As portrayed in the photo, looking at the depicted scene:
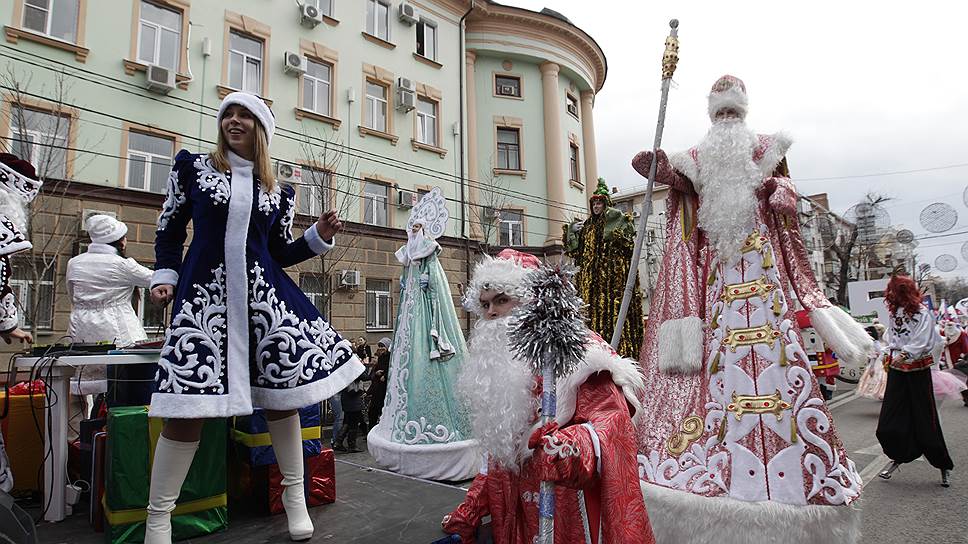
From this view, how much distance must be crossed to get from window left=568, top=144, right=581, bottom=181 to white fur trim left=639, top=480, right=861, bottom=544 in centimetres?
1797

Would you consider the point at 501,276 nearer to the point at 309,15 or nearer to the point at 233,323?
the point at 233,323

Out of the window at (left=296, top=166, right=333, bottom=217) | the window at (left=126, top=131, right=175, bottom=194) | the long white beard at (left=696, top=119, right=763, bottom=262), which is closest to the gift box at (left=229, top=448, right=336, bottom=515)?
the long white beard at (left=696, top=119, right=763, bottom=262)

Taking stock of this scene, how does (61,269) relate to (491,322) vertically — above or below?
above

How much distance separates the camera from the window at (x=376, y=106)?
49.9ft

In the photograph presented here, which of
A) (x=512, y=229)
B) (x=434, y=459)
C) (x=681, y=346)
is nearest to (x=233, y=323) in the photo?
(x=681, y=346)

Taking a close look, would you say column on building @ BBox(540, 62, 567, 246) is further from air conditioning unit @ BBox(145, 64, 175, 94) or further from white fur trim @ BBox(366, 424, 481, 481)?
white fur trim @ BBox(366, 424, 481, 481)

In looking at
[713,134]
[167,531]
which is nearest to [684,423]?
[713,134]

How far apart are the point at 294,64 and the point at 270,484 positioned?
1241cm

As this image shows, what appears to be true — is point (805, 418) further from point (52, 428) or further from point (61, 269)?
point (61, 269)

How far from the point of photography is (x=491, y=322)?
99.2 inches

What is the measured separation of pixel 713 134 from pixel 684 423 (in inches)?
65.9

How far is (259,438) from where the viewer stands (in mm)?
2916

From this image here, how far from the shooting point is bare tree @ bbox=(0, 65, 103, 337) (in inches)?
360

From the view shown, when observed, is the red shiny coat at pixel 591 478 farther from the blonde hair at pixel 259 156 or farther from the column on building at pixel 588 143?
the column on building at pixel 588 143
